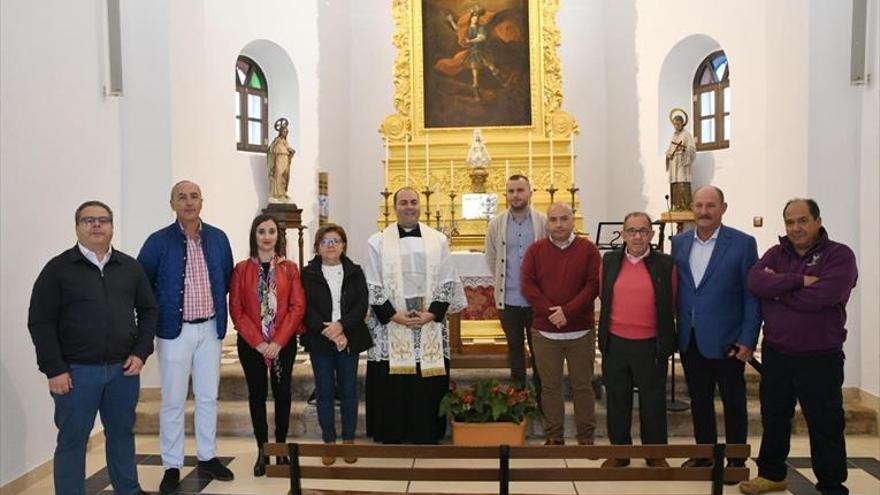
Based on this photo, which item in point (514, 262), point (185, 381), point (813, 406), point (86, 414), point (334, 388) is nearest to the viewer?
point (86, 414)

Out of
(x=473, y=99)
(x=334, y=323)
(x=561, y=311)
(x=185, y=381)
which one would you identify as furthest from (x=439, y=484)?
(x=473, y=99)

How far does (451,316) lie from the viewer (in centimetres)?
592

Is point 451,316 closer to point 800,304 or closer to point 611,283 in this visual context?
point 611,283

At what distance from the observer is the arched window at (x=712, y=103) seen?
9.45m

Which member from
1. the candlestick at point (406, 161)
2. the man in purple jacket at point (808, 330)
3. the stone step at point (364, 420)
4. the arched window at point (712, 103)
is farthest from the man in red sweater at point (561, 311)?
the arched window at point (712, 103)

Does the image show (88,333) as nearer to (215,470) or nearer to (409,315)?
(215,470)

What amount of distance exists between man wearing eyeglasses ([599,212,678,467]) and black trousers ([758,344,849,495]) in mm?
565

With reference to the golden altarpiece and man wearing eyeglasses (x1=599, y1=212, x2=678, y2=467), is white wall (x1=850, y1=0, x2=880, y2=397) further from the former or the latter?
the golden altarpiece

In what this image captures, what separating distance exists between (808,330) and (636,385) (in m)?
0.99

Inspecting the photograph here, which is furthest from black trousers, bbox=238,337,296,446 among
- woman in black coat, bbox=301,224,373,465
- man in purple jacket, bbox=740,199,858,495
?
man in purple jacket, bbox=740,199,858,495

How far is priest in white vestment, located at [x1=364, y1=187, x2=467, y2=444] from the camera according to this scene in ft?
16.2

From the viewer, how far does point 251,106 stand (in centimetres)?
1002

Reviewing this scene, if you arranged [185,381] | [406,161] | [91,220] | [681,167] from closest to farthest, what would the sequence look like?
[91,220] < [185,381] < [681,167] < [406,161]

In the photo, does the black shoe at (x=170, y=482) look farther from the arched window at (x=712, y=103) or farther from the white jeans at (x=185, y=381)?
the arched window at (x=712, y=103)
